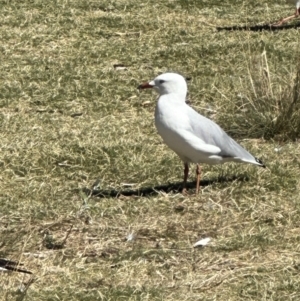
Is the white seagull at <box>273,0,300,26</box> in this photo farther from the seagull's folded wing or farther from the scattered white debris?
the scattered white debris

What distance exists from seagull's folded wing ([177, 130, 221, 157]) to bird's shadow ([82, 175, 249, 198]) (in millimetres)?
315

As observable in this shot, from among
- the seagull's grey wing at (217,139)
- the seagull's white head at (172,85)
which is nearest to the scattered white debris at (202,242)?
the seagull's grey wing at (217,139)

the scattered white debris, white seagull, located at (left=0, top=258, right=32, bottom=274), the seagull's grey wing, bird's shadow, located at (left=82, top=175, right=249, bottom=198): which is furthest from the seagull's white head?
white seagull, located at (left=0, top=258, right=32, bottom=274)

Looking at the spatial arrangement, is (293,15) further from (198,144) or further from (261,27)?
(198,144)

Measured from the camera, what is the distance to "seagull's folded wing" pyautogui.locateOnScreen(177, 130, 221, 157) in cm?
593

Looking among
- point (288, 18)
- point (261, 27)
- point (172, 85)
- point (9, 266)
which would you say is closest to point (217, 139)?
point (172, 85)

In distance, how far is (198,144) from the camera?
5980 mm

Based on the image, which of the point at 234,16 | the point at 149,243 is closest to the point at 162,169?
the point at 149,243

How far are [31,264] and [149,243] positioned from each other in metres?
0.68

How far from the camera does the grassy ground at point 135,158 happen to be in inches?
199

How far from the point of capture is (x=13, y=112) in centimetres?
781

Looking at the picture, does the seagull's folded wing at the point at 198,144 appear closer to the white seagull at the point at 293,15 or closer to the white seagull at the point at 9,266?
the white seagull at the point at 9,266

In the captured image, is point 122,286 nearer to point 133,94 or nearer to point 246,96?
point 246,96

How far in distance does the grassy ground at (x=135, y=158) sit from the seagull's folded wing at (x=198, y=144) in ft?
0.86
